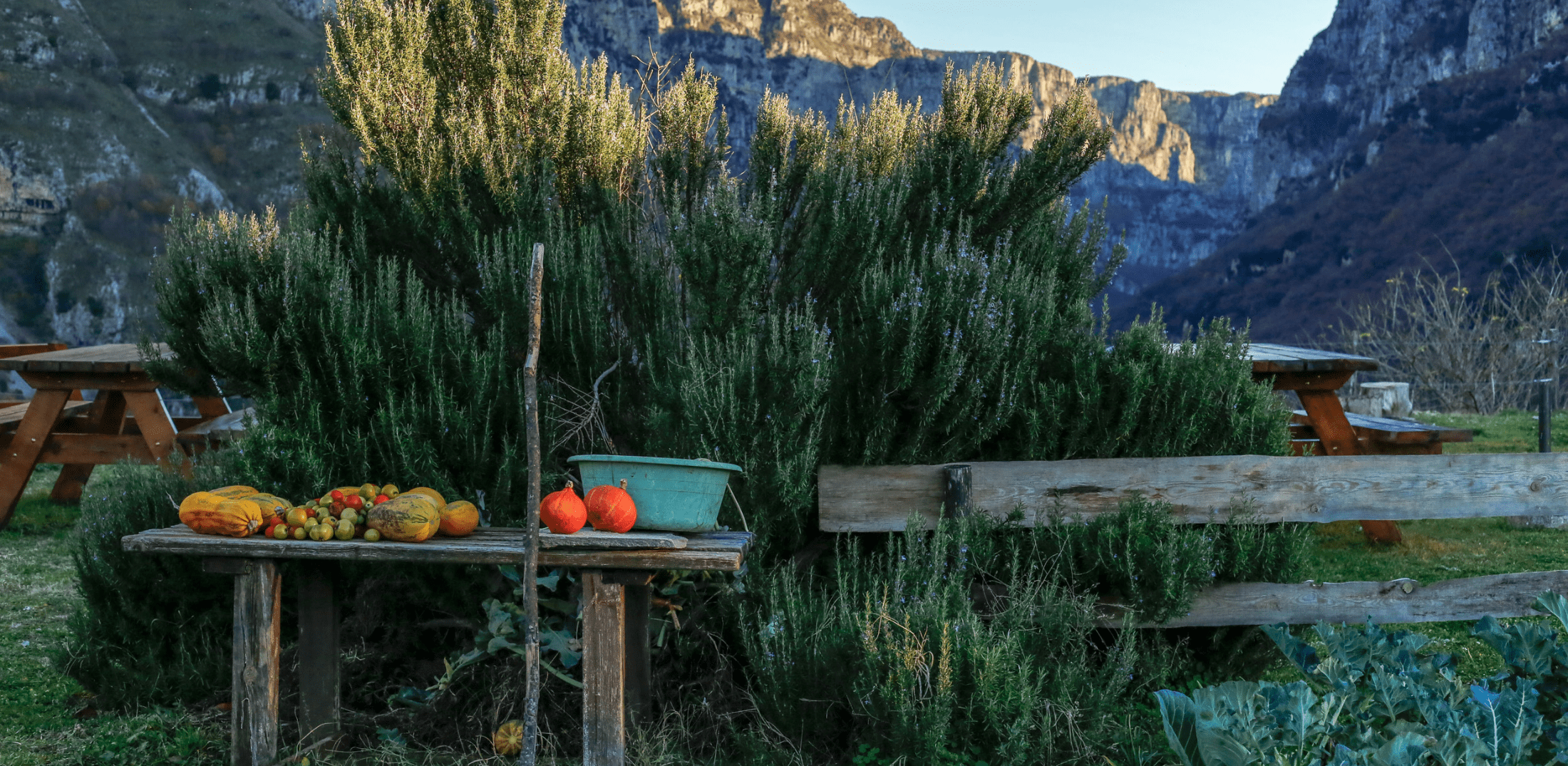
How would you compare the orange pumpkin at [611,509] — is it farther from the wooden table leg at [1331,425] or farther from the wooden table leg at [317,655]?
the wooden table leg at [1331,425]

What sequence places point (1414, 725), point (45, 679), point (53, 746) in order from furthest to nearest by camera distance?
1. point (45, 679)
2. point (53, 746)
3. point (1414, 725)

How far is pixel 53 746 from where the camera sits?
11.9ft


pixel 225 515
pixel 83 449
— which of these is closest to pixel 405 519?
pixel 225 515

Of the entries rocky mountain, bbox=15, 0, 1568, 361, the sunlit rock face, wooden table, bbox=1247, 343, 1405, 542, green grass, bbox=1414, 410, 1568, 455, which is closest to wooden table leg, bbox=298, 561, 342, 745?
wooden table, bbox=1247, 343, 1405, 542

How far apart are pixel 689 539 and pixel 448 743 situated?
5.30 ft

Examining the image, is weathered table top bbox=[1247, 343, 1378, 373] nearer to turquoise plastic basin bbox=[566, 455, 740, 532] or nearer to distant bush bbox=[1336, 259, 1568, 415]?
turquoise plastic basin bbox=[566, 455, 740, 532]

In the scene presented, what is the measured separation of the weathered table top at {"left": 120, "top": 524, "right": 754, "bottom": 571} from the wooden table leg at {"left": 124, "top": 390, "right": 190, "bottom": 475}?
513 cm

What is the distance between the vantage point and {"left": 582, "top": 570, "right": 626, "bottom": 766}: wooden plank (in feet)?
9.68

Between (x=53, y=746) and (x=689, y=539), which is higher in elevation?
(x=689, y=539)

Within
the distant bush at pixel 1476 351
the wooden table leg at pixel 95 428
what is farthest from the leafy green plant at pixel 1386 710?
the distant bush at pixel 1476 351

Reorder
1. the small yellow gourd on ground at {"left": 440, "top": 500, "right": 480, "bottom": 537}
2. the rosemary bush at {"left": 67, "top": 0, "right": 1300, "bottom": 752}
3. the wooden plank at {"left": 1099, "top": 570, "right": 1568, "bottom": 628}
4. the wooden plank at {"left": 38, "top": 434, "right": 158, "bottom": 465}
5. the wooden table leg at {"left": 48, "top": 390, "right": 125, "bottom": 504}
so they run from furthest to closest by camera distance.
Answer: the wooden table leg at {"left": 48, "top": 390, "right": 125, "bottom": 504} → the wooden plank at {"left": 38, "top": 434, "right": 158, "bottom": 465} → the wooden plank at {"left": 1099, "top": 570, "right": 1568, "bottom": 628} → the rosemary bush at {"left": 67, "top": 0, "right": 1300, "bottom": 752} → the small yellow gourd on ground at {"left": 440, "top": 500, "right": 480, "bottom": 537}

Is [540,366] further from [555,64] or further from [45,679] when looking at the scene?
[45,679]

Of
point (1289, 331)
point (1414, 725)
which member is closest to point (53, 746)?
point (1414, 725)

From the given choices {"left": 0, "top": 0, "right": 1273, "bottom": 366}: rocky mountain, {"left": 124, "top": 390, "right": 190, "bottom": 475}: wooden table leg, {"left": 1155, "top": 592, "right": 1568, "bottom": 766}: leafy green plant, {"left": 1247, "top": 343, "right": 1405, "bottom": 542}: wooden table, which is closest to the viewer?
{"left": 1155, "top": 592, "right": 1568, "bottom": 766}: leafy green plant
